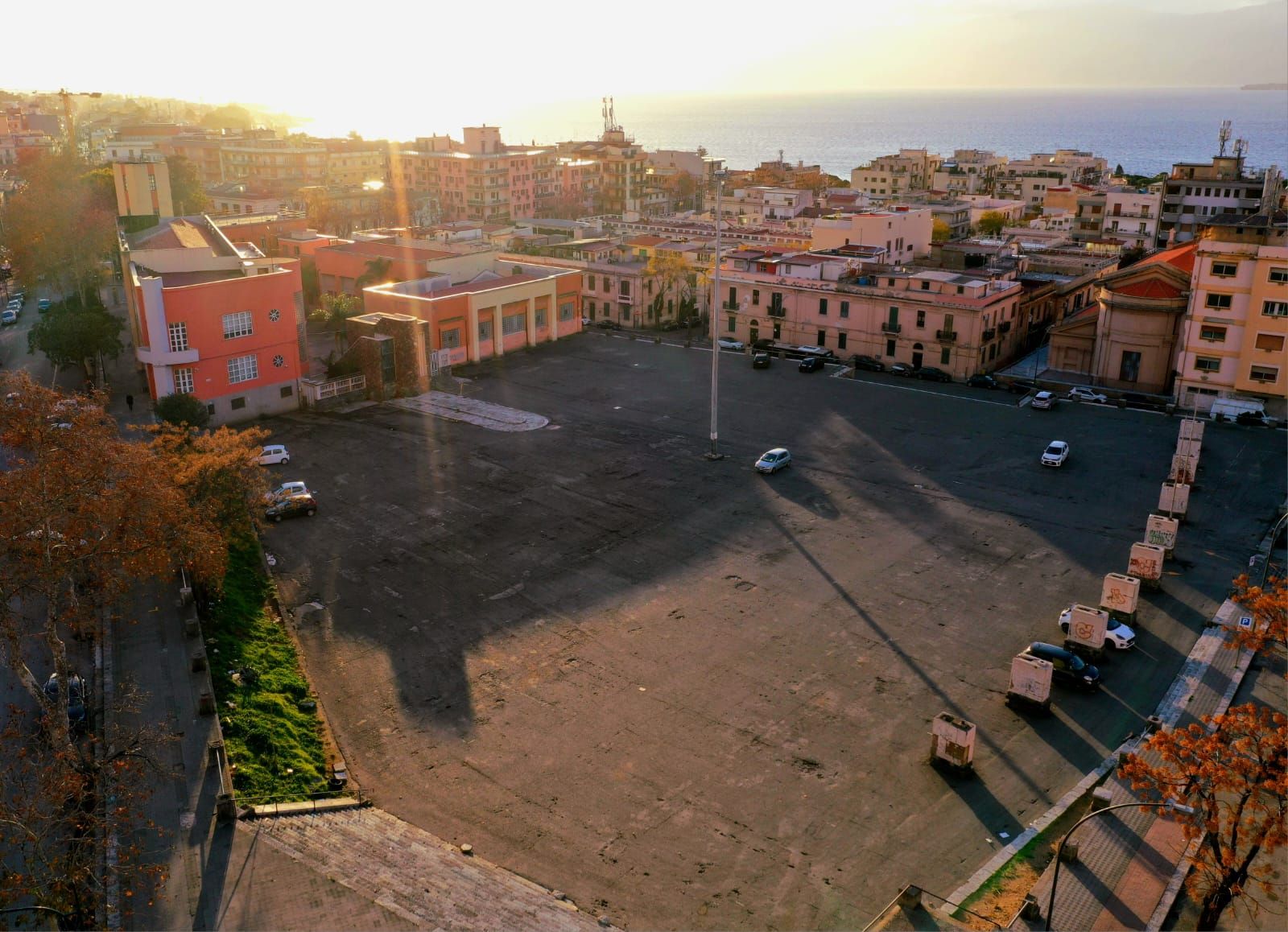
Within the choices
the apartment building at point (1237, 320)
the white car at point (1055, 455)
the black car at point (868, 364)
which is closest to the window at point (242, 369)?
the black car at point (868, 364)

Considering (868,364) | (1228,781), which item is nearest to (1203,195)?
(868,364)

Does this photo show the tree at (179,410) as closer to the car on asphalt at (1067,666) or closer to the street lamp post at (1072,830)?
the car on asphalt at (1067,666)

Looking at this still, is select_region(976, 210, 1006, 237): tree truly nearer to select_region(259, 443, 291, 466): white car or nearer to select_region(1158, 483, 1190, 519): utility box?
select_region(1158, 483, 1190, 519): utility box

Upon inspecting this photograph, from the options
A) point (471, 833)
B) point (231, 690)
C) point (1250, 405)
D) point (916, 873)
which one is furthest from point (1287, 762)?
point (1250, 405)

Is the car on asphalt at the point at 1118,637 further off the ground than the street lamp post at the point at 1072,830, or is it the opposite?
the street lamp post at the point at 1072,830

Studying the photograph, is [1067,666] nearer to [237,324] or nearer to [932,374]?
[932,374]
